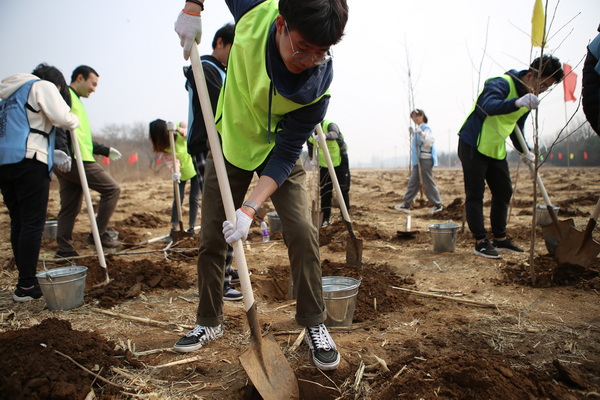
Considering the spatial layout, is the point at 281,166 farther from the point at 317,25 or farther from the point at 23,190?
the point at 23,190

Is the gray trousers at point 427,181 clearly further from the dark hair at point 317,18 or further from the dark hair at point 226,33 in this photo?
the dark hair at point 317,18

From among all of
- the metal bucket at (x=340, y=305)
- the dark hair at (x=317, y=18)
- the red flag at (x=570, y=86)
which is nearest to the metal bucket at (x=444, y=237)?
the metal bucket at (x=340, y=305)

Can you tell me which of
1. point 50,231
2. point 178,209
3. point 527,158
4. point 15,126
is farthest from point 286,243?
point 50,231

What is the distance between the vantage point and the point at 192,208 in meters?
6.11

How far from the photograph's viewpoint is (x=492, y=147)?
4.23 meters

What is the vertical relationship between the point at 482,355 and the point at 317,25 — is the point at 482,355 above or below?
below

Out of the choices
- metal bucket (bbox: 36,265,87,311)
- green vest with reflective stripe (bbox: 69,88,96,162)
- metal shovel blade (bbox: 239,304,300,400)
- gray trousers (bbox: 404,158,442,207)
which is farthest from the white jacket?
gray trousers (bbox: 404,158,442,207)

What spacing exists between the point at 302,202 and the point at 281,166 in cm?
28

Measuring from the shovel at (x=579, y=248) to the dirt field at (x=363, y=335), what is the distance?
0.10m

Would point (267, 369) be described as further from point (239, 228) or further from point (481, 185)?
point (481, 185)

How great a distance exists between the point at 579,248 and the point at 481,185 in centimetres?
121

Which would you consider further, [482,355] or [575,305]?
[575,305]

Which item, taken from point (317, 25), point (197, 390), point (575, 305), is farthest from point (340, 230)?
point (317, 25)

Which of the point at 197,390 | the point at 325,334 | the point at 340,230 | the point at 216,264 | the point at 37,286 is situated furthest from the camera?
the point at 340,230
